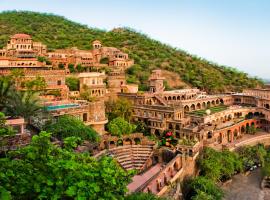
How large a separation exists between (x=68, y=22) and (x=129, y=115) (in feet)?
246

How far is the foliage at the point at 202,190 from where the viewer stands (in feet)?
77.7

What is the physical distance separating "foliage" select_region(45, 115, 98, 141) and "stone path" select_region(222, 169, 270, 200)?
13.8 m

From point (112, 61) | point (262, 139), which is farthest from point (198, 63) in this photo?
point (262, 139)

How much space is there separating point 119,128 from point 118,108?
18.0 ft

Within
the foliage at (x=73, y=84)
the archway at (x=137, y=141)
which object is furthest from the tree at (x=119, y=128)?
the foliage at (x=73, y=84)

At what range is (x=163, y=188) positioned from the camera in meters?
24.1

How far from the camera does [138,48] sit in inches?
3408

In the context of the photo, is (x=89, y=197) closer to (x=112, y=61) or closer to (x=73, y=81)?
(x=73, y=81)

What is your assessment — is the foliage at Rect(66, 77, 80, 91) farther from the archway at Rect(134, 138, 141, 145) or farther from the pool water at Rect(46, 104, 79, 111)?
the archway at Rect(134, 138, 141, 145)

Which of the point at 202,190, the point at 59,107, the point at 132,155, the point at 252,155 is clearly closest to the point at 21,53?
the point at 59,107

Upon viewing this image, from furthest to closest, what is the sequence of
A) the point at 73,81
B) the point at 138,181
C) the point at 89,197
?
the point at 73,81, the point at 138,181, the point at 89,197

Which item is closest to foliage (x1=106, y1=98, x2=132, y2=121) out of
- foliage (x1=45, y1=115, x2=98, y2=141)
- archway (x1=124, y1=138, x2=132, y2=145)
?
archway (x1=124, y1=138, x2=132, y2=145)

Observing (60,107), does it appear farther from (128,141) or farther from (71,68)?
(71,68)

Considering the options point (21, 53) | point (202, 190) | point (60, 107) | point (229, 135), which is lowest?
point (202, 190)
